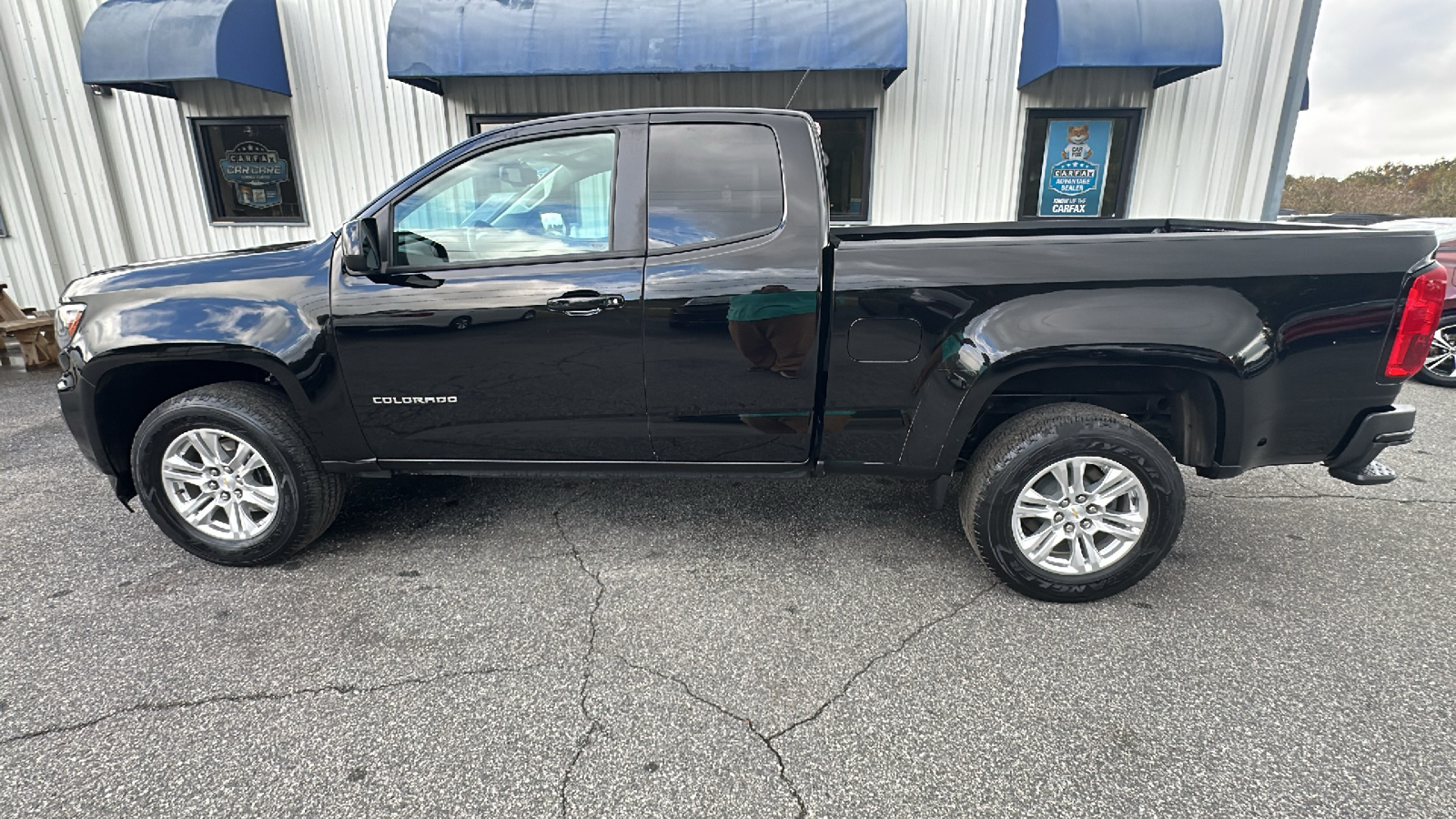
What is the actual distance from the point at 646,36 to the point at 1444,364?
8048mm

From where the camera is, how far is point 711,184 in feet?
9.08

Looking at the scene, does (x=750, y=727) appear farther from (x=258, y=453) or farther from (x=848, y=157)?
(x=848, y=157)

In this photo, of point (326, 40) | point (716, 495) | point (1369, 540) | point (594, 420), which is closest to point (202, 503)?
point (594, 420)

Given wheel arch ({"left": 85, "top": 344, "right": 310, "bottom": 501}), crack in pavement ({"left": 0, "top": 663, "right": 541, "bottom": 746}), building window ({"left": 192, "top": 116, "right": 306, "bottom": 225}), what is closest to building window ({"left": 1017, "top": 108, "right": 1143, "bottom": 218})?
wheel arch ({"left": 85, "top": 344, "right": 310, "bottom": 501})

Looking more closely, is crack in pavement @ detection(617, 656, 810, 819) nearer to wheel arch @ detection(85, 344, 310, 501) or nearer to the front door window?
the front door window

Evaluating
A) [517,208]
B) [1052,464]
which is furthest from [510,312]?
[1052,464]

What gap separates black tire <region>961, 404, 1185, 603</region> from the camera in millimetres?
2590

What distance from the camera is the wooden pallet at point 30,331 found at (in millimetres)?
6844

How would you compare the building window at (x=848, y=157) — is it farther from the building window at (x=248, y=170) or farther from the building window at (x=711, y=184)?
the building window at (x=248, y=170)

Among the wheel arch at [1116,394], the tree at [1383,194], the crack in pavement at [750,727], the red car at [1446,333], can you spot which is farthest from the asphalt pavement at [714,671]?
the tree at [1383,194]

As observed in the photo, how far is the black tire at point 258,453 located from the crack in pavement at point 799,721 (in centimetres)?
167

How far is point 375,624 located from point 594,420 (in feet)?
3.77

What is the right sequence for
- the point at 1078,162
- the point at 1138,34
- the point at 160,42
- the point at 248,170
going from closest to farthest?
the point at 1138,34 < the point at 160,42 < the point at 1078,162 < the point at 248,170

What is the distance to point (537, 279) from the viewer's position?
2.72 m
